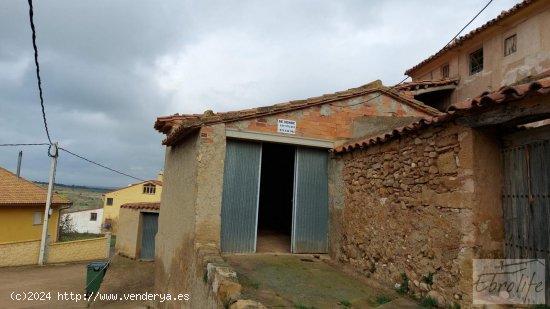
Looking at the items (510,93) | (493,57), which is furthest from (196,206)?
(493,57)

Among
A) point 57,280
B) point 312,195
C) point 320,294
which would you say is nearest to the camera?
point 320,294

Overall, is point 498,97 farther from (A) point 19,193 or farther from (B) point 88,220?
(B) point 88,220

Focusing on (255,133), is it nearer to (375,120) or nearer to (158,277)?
(375,120)

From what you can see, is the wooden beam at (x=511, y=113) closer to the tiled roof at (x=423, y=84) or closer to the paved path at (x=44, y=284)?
the tiled roof at (x=423, y=84)

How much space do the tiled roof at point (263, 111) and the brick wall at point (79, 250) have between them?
1273 cm

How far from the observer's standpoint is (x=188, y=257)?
260 inches

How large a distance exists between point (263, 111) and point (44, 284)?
440 inches

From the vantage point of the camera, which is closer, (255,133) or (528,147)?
(528,147)

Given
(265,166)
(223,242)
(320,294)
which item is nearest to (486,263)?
(320,294)

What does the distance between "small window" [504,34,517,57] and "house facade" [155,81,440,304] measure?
5.63 m

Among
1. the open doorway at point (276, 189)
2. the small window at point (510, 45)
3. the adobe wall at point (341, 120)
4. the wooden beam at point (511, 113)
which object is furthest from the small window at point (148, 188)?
the wooden beam at point (511, 113)

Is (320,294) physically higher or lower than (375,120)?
lower

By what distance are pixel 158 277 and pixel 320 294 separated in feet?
17.5

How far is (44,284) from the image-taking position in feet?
41.9
